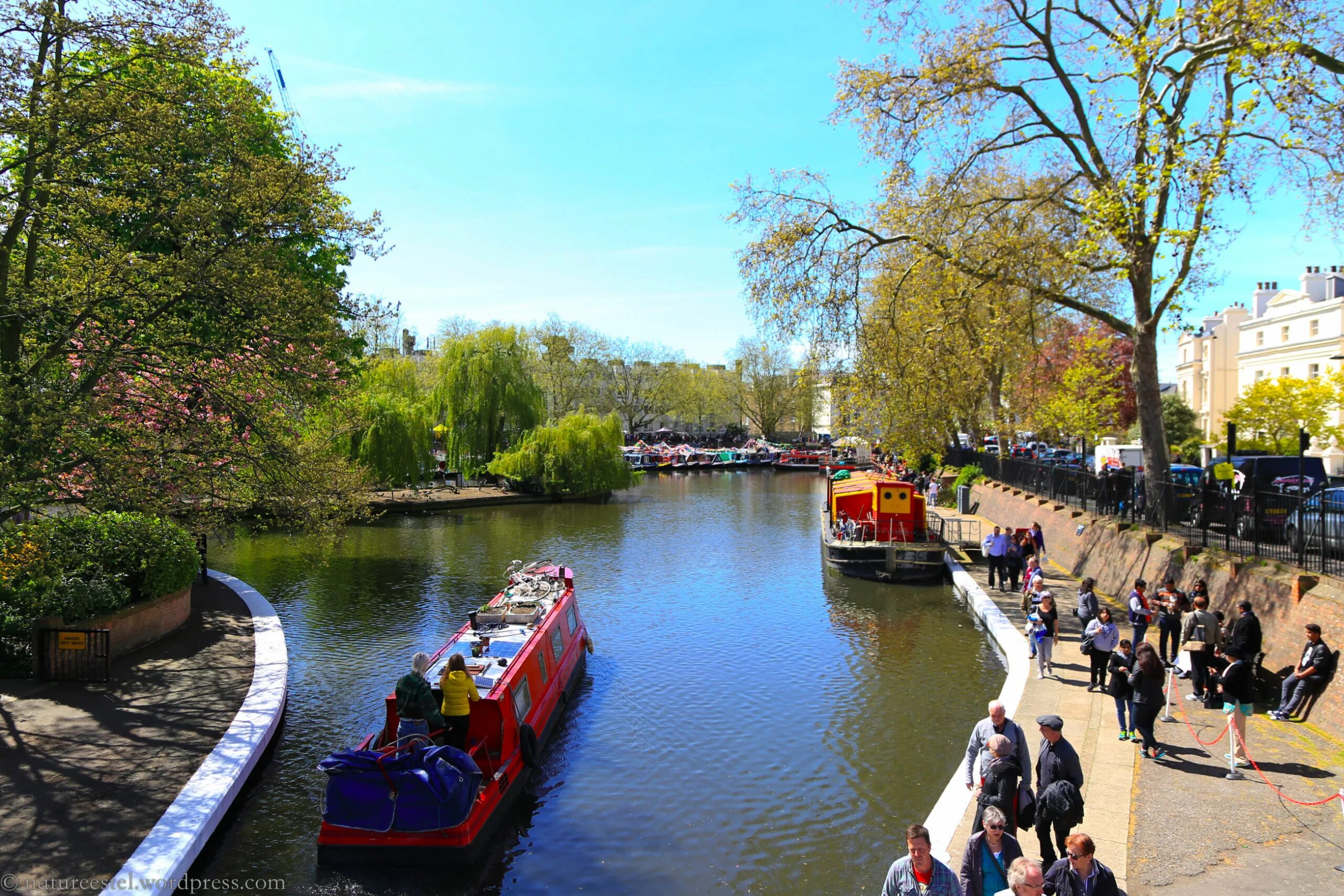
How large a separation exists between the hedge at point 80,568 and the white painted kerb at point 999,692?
41.5ft

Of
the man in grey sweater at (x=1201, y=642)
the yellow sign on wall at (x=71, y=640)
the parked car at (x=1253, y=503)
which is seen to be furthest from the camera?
the parked car at (x=1253, y=503)

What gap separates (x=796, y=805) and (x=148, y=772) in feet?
27.4

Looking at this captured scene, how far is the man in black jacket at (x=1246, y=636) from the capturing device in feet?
39.0

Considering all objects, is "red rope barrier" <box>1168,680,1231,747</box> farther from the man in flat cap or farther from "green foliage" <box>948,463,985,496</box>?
"green foliage" <box>948,463,985,496</box>

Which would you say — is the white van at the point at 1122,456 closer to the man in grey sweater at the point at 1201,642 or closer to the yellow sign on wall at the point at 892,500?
the yellow sign on wall at the point at 892,500

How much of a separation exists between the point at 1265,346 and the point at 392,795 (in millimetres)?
59460

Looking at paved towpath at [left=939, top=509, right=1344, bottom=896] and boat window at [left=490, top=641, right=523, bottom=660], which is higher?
boat window at [left=490, top=641, right=523, bottom=660]

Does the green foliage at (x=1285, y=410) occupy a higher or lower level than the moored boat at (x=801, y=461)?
higher

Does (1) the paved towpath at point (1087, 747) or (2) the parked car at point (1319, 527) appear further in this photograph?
(2) the parked car at point (1319, 527)

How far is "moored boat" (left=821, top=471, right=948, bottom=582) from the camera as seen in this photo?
→ 88.5ft

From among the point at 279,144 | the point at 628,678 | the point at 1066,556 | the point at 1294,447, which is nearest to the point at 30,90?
the point at 279,144

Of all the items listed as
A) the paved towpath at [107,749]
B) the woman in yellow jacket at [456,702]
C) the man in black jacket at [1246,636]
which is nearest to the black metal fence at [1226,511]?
the man in black jacket at [1246,636]

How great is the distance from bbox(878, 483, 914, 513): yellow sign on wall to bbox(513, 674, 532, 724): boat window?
18.5m

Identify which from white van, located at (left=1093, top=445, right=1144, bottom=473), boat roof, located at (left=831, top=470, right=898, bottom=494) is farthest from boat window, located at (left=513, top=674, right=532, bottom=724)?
white van, located at (left=1093, top=445, right=1144, bottom=473)
